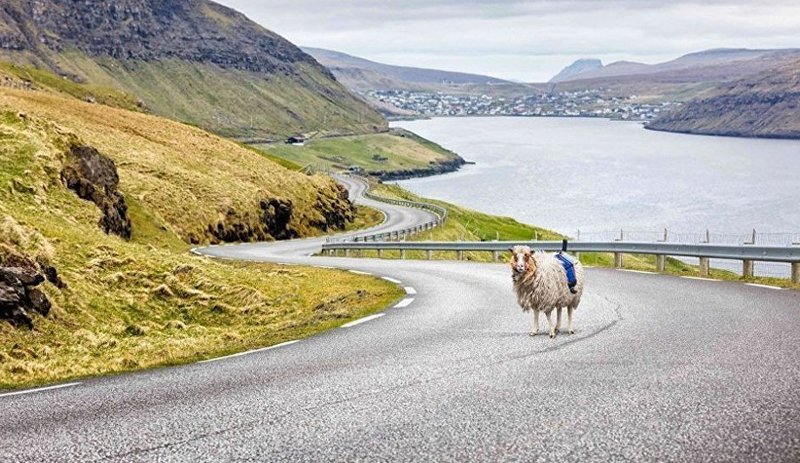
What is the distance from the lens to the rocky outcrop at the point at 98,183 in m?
35.9

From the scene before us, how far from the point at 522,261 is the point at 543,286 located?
21.5 inches

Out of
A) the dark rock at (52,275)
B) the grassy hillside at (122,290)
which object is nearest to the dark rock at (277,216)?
the grassy hillside at (122,290)

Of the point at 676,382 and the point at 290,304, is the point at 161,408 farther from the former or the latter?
the point at 290,304

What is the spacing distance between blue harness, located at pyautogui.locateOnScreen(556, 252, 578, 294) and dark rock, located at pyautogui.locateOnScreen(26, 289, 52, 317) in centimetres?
919

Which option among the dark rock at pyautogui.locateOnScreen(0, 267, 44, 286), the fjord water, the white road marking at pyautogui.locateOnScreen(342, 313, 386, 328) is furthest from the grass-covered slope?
the fjord water

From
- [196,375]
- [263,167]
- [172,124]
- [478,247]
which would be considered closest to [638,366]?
[196,375]

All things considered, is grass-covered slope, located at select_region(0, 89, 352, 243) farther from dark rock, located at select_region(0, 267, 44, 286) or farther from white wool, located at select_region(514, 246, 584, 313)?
white wool, located at select_region(514, 246, 584, 313)

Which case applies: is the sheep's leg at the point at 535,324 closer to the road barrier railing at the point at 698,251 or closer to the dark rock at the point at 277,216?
the road barrier railing at the point at 698,251

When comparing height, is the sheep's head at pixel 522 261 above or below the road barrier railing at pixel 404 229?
above

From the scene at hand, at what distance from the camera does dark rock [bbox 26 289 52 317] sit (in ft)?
49.4

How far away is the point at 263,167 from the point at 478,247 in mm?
40579

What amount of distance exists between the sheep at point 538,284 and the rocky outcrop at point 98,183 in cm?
2499

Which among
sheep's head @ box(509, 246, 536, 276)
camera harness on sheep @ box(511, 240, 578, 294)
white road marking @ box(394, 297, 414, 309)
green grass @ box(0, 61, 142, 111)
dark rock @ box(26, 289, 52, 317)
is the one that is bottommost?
white road marking @ box(394, 297, 414, 309)

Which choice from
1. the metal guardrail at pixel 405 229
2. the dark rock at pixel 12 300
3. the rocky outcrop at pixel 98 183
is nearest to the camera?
the dark rock at pixel 12 300
